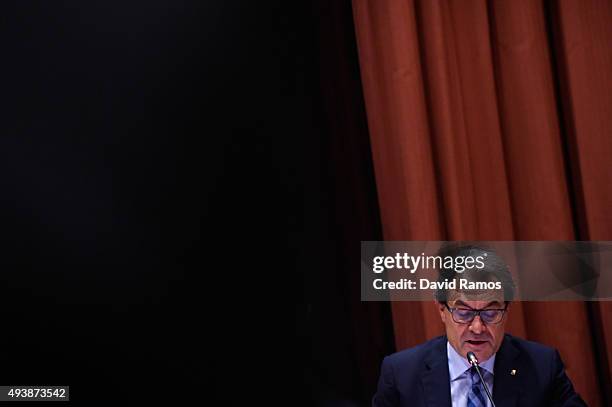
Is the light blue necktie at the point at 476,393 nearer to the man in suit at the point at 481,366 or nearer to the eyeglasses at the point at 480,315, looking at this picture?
the man in suit at the point at 481,366

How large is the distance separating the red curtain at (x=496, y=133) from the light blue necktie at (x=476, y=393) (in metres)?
0.46

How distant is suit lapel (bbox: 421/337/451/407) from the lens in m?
1.55

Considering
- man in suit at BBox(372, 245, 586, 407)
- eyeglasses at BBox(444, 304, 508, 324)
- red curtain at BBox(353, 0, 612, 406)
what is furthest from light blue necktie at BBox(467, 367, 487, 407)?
red curtain at BBox(353, 0, 612, 406)

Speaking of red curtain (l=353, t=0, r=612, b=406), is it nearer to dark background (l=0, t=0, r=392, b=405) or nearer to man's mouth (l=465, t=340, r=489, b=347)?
dark background (l=0, t=0, r=392, b=405)

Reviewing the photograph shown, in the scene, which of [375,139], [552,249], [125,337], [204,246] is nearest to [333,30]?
[375,139]

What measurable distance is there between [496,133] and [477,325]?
741 millimetres

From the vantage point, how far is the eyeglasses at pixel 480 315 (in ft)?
5.01

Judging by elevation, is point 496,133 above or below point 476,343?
above

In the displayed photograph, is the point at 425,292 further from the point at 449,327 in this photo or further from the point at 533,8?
the point at 533,8

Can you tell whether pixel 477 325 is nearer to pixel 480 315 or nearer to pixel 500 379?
pixel 480 315

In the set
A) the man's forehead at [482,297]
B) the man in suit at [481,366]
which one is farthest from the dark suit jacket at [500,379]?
the man's forehead at [482,297]

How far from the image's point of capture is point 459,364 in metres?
1.58

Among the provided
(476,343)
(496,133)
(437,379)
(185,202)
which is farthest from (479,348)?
(185,202)

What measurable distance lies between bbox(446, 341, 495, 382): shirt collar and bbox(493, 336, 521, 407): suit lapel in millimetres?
16
